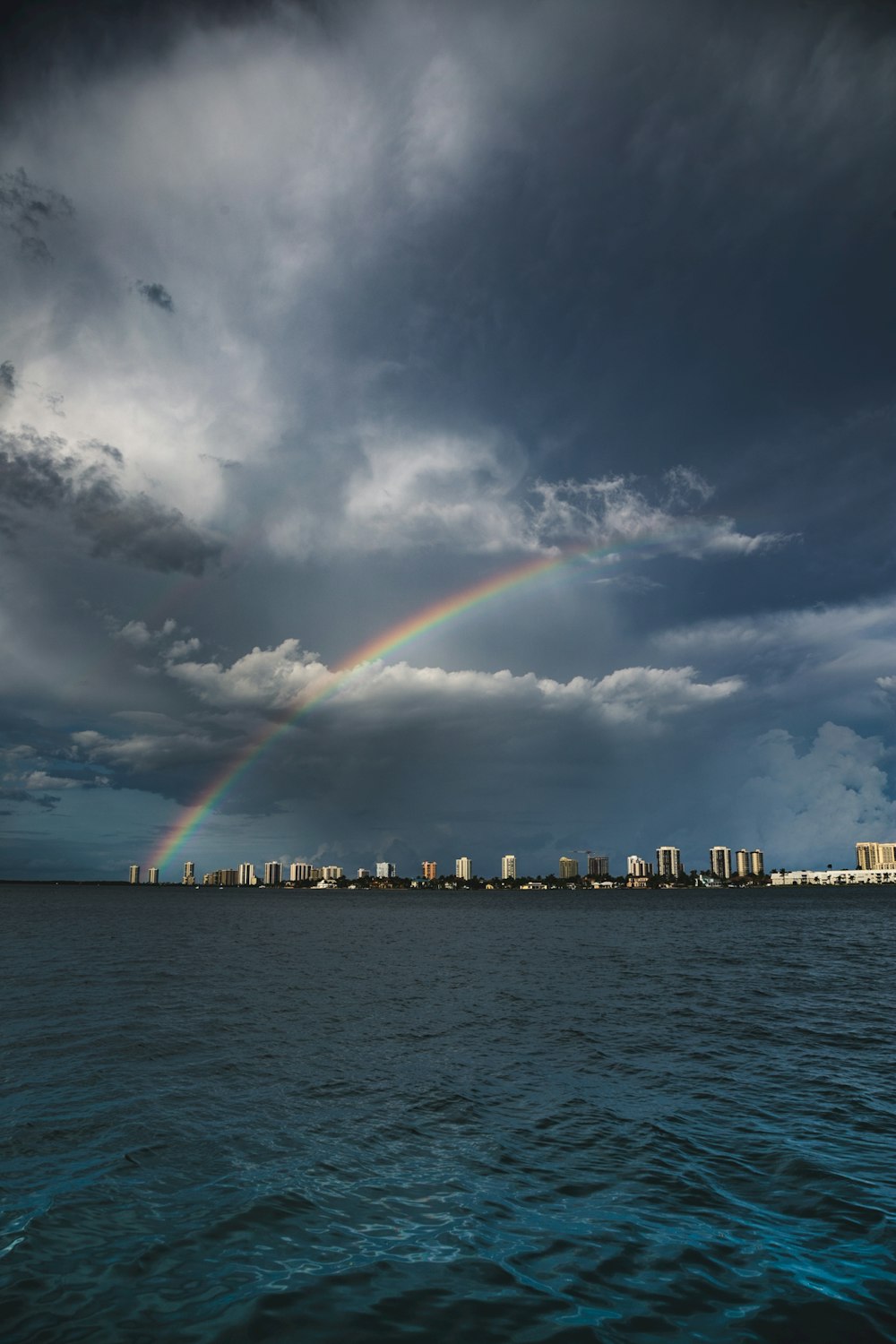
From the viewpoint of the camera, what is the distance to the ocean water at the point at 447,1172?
1160cm

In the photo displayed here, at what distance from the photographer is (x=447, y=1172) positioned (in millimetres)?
16891

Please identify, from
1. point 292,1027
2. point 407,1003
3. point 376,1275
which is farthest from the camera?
point 407,1003

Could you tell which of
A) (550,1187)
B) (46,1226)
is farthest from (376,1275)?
(46,1226)

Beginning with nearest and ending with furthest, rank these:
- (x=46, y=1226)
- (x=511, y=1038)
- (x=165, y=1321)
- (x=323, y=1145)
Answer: (x=165, y=1321)
(x=46, y=1226)
(x=323, y=1145)
(x=511, y=1038)

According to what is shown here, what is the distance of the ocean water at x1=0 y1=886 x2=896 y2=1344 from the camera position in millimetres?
11602

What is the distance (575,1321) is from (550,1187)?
5.07 metres

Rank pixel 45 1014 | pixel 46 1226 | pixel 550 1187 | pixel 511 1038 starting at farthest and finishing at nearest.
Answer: pixel 45 1014, pixel 511 1038, pixel 550 1187, pixel 46 1226

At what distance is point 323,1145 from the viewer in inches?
731

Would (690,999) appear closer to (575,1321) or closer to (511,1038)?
(511,1038)

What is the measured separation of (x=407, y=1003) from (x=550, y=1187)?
26521mm

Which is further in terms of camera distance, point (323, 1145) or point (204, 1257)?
point (323, 1145)

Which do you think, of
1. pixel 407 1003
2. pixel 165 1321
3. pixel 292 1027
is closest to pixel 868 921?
pixel 407 1003

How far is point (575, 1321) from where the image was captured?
36.8 ft

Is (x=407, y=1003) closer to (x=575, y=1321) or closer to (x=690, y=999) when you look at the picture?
(x=690, y=999)
